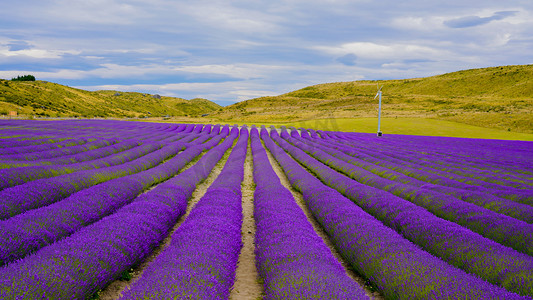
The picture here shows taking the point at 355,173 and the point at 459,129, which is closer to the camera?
the point at 355,173

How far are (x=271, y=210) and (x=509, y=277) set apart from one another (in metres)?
4.19

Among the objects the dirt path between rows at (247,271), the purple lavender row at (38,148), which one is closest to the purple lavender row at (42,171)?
the purple lavender row at (38,148)

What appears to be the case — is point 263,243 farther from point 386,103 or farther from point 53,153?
point 386,103

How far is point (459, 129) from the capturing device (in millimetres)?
40250

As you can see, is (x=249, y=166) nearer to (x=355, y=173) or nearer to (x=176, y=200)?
(x=355, y=173)

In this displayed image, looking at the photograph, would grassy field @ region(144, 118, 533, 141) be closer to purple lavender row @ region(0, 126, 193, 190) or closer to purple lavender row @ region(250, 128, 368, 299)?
purple lavender row @ region(0, 126, 193, 190)

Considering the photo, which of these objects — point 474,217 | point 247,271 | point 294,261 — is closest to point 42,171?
point 247,271

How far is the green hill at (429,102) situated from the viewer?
2072 inches

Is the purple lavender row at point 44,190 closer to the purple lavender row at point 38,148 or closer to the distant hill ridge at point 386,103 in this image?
the purple lavender row at point 38,148

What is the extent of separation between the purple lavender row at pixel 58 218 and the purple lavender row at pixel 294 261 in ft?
11.2

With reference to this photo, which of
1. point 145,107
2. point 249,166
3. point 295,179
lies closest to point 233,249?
point 295,179

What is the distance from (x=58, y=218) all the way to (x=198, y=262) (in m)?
3.14

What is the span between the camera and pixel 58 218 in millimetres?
5535

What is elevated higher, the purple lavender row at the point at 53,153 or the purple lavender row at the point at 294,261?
the purple lavender row at the point at 53,153
